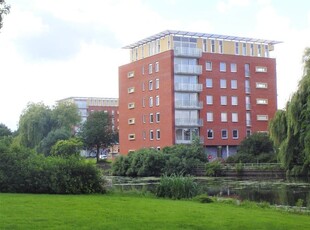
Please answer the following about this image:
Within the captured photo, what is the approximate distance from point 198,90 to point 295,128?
116 ft

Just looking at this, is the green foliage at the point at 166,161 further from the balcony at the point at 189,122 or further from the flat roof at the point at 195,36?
the flat roof at the point at 195,36

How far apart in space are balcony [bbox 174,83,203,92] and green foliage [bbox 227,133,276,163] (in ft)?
46.4

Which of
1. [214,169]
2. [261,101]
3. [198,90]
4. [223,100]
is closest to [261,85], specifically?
[261,101]

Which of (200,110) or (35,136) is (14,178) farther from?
(35,136)

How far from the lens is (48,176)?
74.8ft

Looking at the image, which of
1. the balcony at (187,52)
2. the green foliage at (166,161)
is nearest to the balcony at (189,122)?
the balcony at (187,52)

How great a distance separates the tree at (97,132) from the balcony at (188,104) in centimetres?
3281

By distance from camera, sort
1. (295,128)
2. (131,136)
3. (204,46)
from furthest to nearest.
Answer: (131,136), (204,46), (295,128)

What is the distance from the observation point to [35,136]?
8550 centimetres

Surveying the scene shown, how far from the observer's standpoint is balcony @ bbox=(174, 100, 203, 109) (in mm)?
76500

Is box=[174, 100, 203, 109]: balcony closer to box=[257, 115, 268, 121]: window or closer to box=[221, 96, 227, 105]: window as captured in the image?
box=[221, 96, 227, 105]: window

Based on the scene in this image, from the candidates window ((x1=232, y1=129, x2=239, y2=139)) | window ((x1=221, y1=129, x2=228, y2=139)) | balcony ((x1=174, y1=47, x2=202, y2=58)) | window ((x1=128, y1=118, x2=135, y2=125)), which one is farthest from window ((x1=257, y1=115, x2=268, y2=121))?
window ((x1=128, y1=118, x2=135, y2=125))

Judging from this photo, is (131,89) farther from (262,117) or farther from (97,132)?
(262,117)

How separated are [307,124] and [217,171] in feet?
60.5
